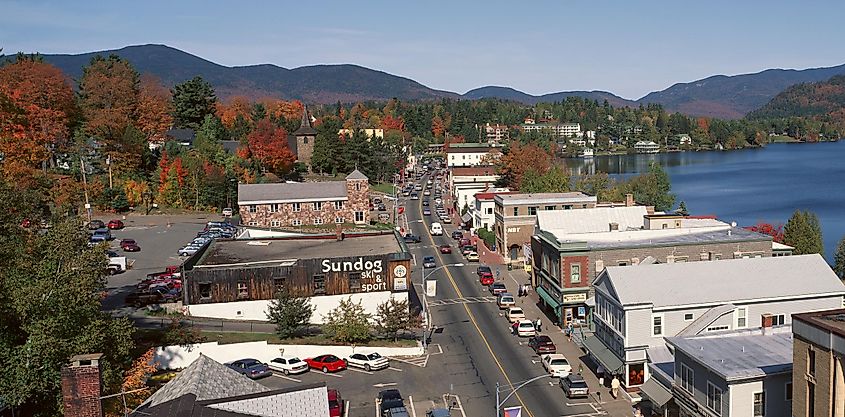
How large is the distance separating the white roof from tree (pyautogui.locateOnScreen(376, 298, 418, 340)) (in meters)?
17.3

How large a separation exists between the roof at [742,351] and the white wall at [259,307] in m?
22.1

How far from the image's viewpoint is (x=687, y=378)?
104 ft

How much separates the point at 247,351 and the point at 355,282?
9575mm

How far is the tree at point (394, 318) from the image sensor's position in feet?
150

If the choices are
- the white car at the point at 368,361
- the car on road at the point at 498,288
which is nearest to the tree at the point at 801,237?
the car on road at the point at 498,288

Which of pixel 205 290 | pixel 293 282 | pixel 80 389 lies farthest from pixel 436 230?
pixel 80 389

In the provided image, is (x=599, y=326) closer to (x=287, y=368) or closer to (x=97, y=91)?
(x=287, y=368)

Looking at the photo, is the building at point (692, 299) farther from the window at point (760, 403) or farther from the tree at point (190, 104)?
the tree at point (190, 104)

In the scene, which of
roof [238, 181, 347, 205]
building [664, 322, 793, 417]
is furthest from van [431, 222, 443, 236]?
building [664, 322, 793, 417]

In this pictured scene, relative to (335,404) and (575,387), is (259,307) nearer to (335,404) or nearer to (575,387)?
(335,404)

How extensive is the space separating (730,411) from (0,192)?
31.2m

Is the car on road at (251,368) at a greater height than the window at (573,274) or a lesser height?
lesser

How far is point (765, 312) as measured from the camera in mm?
40031

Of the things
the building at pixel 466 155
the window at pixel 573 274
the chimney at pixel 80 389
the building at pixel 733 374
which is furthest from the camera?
the building at pixel 466 155
